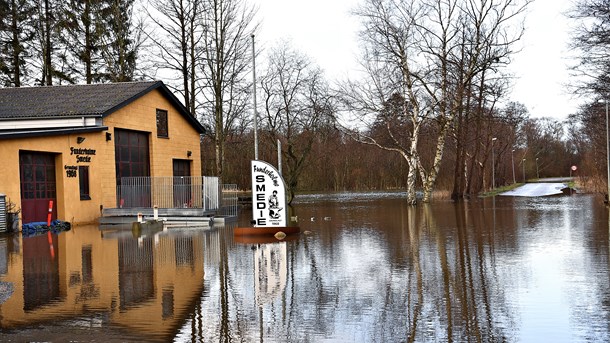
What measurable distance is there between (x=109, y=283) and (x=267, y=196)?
8.22 metres

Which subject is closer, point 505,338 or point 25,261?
point 505,338

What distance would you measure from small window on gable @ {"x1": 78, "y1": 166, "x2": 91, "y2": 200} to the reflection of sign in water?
14231mm

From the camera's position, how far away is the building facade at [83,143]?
85.1 ft

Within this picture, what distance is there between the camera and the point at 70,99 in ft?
104

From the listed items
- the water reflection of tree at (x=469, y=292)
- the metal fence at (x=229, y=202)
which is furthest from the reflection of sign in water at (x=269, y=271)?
the metal fence at (x=229, y=202)

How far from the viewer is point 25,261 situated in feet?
50.5

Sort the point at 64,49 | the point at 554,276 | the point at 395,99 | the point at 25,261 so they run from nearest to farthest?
the point at 554,276, the point at 25,261, the point at 395,99, the point at 64,49

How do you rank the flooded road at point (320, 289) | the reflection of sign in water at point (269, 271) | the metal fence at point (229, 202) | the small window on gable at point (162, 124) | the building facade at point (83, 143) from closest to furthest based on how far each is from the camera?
the flooded road at point (320, 289) → the reflection of sign in water at point (269, 271) → the building facade at point (83, 143) → the metal fence at point (229, 202) → the small window on gable at point (162, 124)

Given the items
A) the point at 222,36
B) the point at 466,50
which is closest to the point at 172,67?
the point at 222,36

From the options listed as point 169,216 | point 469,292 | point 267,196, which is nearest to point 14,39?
point 169,216

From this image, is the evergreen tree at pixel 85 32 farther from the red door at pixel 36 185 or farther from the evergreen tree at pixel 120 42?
the red door at pixel 36 185

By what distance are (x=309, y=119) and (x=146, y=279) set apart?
3934cm

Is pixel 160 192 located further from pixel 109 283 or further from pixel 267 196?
pixel 109 283

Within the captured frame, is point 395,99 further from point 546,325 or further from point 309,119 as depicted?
point 546,325
